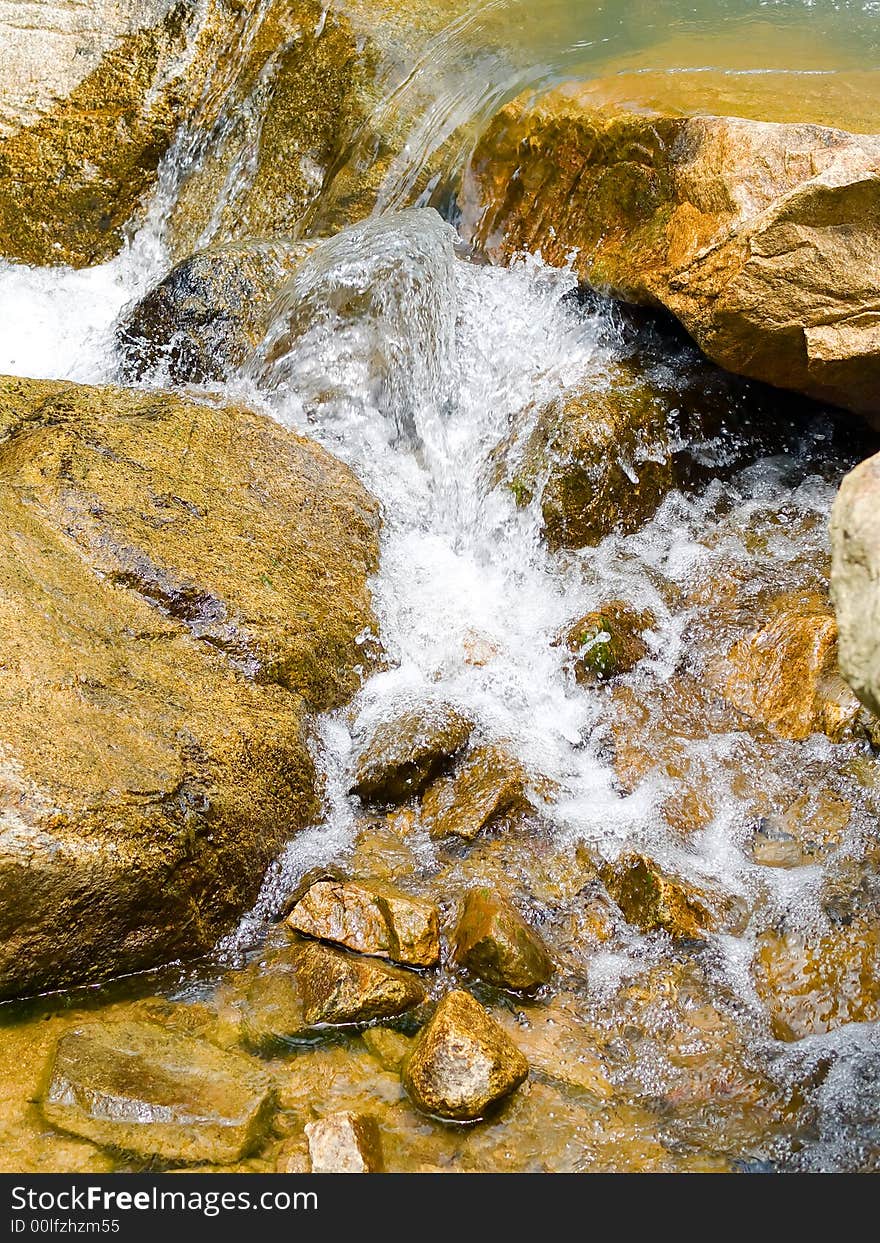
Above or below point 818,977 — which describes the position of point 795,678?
above

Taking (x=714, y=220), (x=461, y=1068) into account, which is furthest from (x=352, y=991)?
(x=714, y=220)

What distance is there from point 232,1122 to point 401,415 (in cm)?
361

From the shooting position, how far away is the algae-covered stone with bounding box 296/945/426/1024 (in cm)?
305

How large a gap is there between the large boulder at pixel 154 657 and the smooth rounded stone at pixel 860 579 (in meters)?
2.02

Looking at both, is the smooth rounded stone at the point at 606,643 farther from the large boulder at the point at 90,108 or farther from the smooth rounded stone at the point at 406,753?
the large boulder at the point at 90,108

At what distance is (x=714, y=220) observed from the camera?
4945 mm

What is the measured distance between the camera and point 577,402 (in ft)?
16.9

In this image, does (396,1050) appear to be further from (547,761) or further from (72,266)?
(72,266)

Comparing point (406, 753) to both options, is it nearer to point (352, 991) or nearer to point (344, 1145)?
point (352, 991)

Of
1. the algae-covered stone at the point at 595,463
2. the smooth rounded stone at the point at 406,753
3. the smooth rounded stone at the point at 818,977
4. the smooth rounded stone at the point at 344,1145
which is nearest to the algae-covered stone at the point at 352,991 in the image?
the smooth rounded stone at the point at 344,1145

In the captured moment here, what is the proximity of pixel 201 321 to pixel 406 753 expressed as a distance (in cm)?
295

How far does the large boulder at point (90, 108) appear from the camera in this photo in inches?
257

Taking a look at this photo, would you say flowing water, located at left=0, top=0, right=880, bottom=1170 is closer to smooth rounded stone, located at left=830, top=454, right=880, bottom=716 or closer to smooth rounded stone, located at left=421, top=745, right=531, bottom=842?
smooth rounded stone, located at left=421, top=745, right=531, bottom=842

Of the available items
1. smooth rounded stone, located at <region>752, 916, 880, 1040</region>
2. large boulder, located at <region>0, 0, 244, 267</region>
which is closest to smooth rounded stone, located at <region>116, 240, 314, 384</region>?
large boulder, located at <region>0, 0, 244, 267</region>
